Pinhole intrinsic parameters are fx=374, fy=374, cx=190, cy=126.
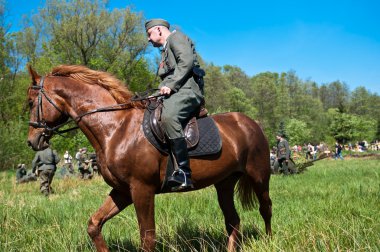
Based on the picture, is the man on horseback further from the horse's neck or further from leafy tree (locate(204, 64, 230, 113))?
leafy tree (locate(204, 64, 230, 113))

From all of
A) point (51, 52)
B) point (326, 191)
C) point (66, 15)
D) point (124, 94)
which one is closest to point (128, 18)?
point (66, 15)

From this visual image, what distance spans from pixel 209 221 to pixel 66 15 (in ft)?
109

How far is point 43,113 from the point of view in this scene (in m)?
4.62

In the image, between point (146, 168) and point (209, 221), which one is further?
point (209, 221)

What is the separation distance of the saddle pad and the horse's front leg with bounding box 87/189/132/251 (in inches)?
31.7

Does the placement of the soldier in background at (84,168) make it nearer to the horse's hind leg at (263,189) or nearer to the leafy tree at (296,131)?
the horse's hind leg at (263,189)

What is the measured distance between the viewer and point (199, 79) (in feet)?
15.3

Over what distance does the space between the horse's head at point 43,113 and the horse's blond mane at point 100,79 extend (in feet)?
0.91

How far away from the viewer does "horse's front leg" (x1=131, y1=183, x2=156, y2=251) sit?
4148 mm

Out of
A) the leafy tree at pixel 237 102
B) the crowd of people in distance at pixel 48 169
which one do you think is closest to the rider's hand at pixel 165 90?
the crowd of people in distance at pixel 48 169

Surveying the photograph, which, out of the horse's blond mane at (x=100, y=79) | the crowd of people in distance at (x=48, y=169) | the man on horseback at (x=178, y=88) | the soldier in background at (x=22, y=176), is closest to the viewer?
the man on horseback at (x=178, y=88)

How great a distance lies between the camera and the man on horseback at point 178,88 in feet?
13.9

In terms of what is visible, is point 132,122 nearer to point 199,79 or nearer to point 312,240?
point 199,79

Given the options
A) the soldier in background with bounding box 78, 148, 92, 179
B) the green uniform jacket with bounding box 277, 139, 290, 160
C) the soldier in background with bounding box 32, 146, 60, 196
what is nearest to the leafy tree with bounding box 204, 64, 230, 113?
the soldier in background with bounding box 78, 148, 92, 179
